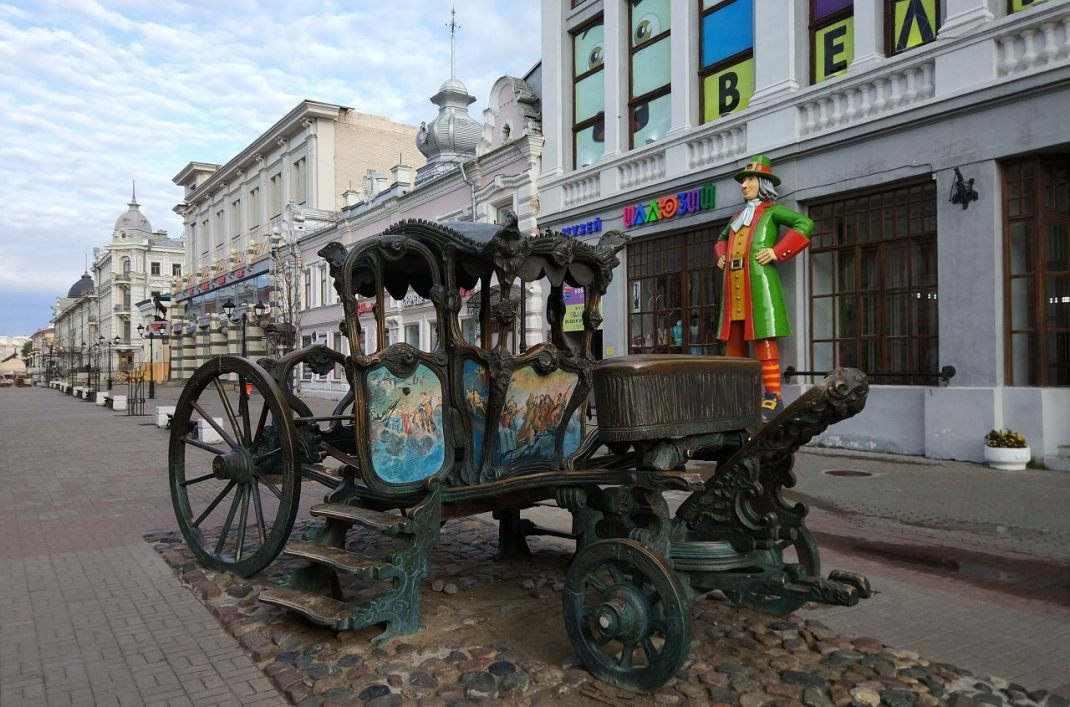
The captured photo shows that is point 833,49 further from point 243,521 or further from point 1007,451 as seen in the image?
point 243,521

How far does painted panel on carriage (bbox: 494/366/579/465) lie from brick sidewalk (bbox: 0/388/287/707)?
5.70 ft

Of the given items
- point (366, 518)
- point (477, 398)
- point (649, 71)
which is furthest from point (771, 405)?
point (366, 518)

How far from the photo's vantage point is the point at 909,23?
10945 millimetres

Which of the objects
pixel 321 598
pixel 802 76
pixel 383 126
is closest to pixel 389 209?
pixel 383 126

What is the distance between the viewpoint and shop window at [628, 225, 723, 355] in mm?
13836

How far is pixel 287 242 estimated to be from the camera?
3331cm

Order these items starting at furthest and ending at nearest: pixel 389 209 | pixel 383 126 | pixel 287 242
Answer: pixel 383 126, pixel 287 242, pixel 389 209

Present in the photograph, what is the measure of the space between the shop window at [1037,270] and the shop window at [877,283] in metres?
0.96

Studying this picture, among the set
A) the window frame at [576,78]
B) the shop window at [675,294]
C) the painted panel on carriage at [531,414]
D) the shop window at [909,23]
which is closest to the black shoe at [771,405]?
the shop window at [675,294]

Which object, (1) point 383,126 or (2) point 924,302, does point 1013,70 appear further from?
(1) point 383,126

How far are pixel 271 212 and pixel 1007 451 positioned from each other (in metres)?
34.3

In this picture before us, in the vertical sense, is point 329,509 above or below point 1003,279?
below

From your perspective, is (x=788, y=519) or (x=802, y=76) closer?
(x=788, y=519)

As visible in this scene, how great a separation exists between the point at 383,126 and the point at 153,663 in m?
35.5
